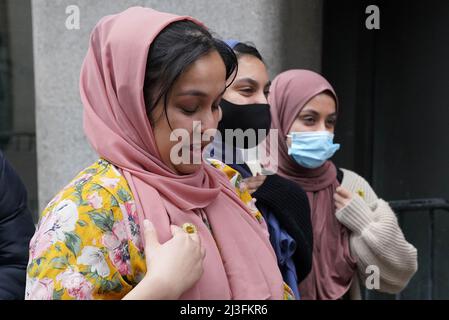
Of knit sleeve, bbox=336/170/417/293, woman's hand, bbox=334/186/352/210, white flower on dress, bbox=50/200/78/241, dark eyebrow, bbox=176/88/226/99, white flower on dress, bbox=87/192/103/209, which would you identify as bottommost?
knit sleeve, bbox=336/170/417/293

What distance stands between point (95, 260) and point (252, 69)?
122 cm

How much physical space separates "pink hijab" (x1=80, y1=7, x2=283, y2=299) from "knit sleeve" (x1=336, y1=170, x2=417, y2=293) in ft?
3.86

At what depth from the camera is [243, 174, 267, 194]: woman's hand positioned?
92.3 inches

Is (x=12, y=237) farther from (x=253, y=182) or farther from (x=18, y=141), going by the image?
(x=18, y=141)

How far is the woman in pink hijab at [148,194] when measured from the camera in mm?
1346

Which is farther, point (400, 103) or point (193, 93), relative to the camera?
point (400, 103)

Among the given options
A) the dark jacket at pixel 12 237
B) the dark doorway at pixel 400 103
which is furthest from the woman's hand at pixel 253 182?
the dark doorway at pixel 400 103

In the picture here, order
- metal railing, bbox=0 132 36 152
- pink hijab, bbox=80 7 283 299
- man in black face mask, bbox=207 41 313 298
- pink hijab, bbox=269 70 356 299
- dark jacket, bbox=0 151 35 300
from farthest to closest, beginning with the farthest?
metal railing, bbox=0 132 36 152, pink hijab, bbox=269 70 356 299, man in black face mask, bbox=207 41 313 298, dark jacket, bbox=0 151 35 300, pink hijab, bbox=80 7 283 299

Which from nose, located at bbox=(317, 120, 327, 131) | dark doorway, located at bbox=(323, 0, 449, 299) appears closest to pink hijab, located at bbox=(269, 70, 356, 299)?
nose, located at bbox=(317, 120, 327, 131)

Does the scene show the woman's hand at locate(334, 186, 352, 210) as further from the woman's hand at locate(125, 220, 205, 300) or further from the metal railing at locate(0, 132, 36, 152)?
the metal railing at locate(0, 132, 36, 152)

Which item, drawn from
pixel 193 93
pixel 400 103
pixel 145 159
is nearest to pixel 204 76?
pixel 193 93

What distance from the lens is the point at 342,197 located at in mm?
2816

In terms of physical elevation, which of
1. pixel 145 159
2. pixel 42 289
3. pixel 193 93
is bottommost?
pixel 42 289
